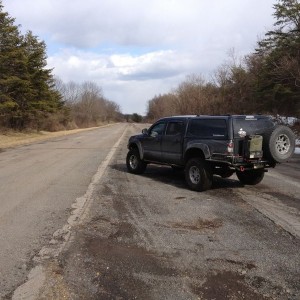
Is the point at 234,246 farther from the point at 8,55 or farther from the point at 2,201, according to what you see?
the point at 8,55

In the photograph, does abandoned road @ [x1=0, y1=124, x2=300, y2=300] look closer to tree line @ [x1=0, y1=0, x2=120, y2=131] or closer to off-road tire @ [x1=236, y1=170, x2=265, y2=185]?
off-road tire @ [x1=236, y1=170, x2=265, y2=185]

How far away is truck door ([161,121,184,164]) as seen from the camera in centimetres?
1095

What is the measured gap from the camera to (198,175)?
992cm

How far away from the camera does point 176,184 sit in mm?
10898

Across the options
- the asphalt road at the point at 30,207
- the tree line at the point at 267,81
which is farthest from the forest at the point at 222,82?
the asphalt road at the point at 30,207

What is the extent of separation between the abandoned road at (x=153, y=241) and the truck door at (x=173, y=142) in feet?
2.57

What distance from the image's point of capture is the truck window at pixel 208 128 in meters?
9.59

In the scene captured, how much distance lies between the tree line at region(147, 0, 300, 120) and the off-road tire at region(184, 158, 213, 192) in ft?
78.5

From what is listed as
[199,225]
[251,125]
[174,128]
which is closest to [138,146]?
[174,128]

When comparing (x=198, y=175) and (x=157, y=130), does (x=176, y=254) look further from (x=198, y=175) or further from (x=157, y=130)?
(x=157, y=130)

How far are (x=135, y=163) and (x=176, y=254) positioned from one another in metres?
7.76

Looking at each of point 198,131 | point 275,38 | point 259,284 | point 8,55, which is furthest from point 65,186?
point 275,38

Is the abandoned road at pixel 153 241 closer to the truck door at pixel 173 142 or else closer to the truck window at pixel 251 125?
the truck door at pixel 173 142

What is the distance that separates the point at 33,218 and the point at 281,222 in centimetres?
416
